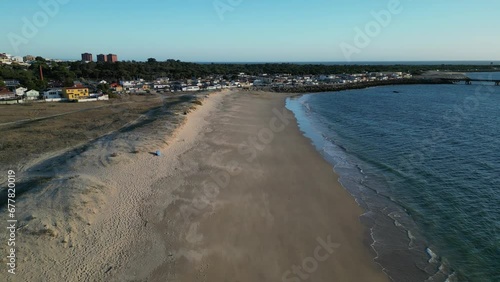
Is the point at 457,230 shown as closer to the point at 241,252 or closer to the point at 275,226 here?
the point at 275,226

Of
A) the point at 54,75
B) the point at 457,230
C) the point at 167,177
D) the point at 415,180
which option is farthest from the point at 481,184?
the point at 54,75

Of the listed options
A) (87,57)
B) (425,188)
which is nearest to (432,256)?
(425,188)

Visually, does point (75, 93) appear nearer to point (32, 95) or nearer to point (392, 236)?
point (32, 95)

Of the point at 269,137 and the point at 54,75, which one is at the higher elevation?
the point at 54,75

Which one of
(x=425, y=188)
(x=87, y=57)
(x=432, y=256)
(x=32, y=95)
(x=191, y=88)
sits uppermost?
(x=87, y=57)

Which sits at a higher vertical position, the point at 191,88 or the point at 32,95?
the point at 191,88

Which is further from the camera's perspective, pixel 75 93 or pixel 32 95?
pixel 75 93

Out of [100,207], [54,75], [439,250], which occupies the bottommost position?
[439,250]

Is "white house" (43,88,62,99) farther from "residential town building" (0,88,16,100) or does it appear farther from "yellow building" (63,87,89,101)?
"residential town building" (0,88,16,100)
